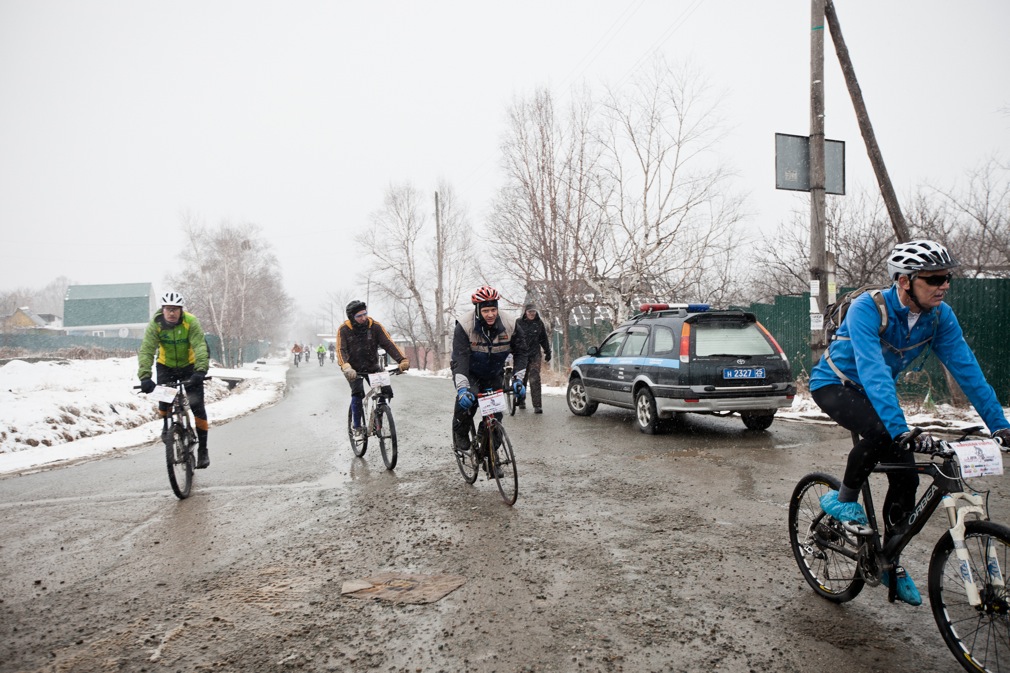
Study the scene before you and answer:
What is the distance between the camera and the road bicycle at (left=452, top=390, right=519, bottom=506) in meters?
5.63

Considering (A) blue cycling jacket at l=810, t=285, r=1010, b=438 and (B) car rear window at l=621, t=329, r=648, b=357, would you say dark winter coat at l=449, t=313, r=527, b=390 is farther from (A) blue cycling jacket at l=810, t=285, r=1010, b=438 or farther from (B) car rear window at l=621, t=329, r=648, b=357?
(B) car rear window at l=621, t=329, r=648, b=357

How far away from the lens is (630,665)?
2822mm

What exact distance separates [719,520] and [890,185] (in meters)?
7.69

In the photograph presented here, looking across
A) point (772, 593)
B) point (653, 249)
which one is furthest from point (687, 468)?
point (653, 249)

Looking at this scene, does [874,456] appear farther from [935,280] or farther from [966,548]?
[935,280]

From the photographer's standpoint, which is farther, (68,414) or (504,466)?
(68,414)

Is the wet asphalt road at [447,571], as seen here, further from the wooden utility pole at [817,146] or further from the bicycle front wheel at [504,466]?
the wooden utility pole at [817,146]

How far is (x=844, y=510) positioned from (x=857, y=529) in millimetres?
113

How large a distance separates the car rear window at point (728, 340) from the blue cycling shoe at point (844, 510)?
5242 mm

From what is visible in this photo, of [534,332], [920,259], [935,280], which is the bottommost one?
[534,332]

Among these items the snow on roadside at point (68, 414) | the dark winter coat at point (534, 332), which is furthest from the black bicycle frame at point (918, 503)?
the dark winter coat at point (534, 332)

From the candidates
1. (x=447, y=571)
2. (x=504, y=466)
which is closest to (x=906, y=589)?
(x=447, y=571)

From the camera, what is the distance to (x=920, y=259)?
298cm

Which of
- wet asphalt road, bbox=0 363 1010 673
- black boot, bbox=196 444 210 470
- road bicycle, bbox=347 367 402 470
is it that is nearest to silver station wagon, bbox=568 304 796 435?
wet asphalt road, bbox=0 363 1010 673
